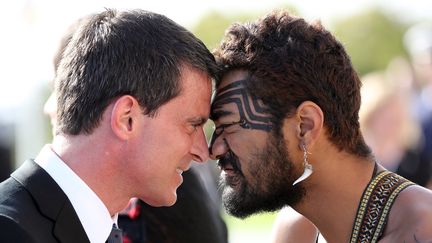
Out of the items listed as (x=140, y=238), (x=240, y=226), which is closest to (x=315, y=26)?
(x=140, y=238)

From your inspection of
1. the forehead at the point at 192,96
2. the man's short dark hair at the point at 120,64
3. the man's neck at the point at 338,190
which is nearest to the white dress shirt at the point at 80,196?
the man's short dark hair at the point at 120,64

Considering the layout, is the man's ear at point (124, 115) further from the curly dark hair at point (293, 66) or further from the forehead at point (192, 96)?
the curly dark hair at point (293, 66)

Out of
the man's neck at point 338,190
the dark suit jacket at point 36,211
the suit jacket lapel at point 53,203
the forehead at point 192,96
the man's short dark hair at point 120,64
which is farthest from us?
the man's neck at point 338,190

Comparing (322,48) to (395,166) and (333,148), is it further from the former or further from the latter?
(395,166)

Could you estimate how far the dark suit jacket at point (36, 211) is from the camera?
11.0 ft

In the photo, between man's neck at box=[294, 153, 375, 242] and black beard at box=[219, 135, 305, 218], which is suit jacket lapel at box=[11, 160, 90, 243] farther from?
man's neck at box=[294, 153, 375, 242]

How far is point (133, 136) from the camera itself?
3736mm

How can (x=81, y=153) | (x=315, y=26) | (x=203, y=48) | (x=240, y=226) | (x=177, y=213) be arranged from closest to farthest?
(x=81, y=153), (x=203, y=48), (x=315, y=26), (x=177, y=213), (x=240, y=226)

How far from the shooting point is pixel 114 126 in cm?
368

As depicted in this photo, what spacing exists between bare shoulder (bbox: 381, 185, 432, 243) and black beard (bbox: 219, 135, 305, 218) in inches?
18.0

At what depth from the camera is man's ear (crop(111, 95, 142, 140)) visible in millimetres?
3682

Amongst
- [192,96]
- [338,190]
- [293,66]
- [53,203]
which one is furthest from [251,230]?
[53,203]

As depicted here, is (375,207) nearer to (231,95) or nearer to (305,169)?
(305,169)

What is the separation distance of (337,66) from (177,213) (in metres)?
1.17
